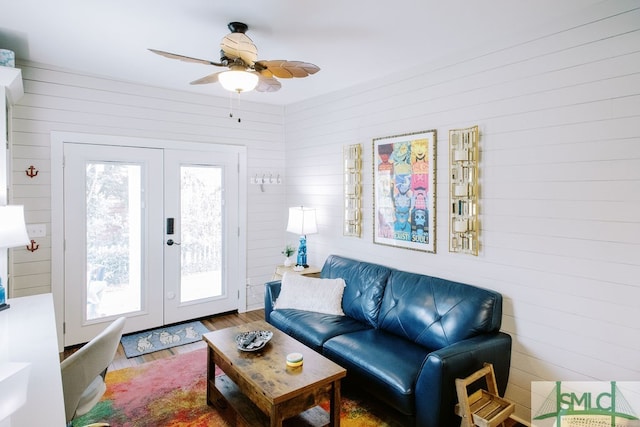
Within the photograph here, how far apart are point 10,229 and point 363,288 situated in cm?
267

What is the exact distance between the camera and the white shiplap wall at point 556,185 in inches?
82.4

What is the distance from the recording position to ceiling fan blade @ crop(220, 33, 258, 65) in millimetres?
2279

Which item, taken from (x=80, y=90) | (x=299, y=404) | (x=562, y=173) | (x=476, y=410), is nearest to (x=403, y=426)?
(x=476, y=410)

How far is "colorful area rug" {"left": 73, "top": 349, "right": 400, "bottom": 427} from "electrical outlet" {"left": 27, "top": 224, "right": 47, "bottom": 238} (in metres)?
1.42

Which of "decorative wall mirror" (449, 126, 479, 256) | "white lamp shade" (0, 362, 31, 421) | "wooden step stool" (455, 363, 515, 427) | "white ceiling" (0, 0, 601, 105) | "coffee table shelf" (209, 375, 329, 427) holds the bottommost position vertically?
"coffee table shelf" (209, 375, 329, 427)

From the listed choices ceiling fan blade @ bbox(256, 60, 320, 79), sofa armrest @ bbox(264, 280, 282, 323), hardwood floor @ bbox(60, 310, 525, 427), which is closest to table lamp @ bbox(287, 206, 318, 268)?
sofa armrest @ bbox(264, 280, 282, 323)

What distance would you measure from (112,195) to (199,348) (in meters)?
1.78

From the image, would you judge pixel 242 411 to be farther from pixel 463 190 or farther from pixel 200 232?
pixel 200 232

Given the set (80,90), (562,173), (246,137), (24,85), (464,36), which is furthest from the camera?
(246,137)

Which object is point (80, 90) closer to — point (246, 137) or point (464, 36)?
point (246, 137)

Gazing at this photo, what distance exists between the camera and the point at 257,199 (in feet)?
15.7

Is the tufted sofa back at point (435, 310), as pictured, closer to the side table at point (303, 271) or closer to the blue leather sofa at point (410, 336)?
the blue leather sofa at point (410, 336)

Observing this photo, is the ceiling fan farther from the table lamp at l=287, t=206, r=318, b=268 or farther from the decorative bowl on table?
the table lamp at l=287, t=206, r=318, b=268

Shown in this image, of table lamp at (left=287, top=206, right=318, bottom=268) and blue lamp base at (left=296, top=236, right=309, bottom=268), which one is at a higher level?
table lamp at (left=287, top=206, right=318, bottom=268)
